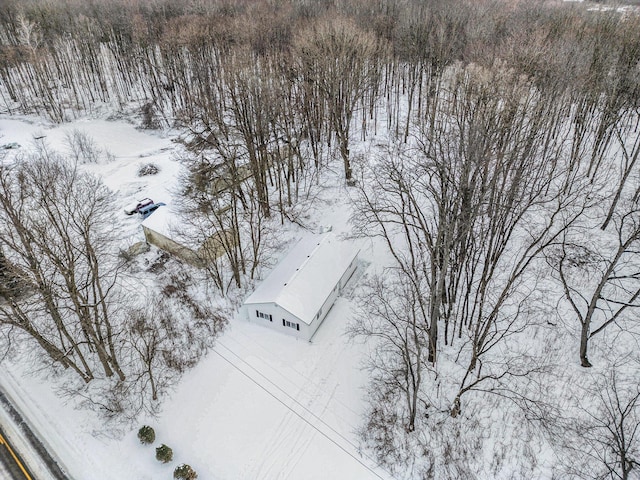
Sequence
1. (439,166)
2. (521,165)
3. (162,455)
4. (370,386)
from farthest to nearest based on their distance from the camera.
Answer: (370,386) < (521,165) < (162,455) < (439,166)

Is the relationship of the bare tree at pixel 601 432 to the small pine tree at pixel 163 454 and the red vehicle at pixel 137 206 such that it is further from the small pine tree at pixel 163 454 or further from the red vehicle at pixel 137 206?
the red vehicle at pixel 137 206

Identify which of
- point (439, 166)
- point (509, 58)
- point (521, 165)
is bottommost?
point (521, 165)

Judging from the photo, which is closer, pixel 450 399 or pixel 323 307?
pixel 450 399

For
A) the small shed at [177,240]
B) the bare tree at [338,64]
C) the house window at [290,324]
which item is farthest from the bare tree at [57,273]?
the bare tree at [338,64]

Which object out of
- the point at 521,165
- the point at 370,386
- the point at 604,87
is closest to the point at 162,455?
the point at 370,386

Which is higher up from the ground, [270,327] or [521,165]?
[521,165]

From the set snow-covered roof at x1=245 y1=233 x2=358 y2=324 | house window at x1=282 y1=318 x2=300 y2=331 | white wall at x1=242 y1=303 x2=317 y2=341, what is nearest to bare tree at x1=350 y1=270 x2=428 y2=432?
snow-covered roof at x1=245 y1=233 x2=358 y2=324

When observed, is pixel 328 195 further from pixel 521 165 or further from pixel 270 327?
pixel 521 165

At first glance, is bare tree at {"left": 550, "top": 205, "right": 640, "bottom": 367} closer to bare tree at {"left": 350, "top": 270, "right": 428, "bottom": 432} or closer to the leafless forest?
the leafless forest

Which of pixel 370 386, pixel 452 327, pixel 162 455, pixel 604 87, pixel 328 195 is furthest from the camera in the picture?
pixel 328 195
